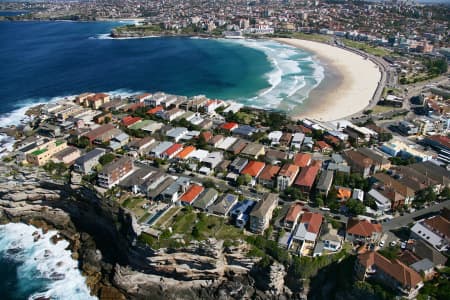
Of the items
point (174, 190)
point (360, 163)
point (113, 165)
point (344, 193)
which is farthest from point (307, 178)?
Result: point (113, 165)

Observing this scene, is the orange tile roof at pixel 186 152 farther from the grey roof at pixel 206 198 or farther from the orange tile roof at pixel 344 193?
the orange tile roof at pixel 344 193

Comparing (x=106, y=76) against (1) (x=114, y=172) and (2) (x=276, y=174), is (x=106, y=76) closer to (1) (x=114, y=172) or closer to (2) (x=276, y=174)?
(1) (x=114, y=172)

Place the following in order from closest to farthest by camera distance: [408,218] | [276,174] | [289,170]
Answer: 1. [408,218]
2. [289,170]
3. [276,174]

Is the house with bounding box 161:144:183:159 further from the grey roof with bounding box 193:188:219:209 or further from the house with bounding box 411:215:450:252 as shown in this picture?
the house with bounding box 411:215:450:252

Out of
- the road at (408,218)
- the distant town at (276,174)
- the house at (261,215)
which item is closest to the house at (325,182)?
the distant town at (276,174)

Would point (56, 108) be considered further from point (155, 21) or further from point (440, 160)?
point (155, 21)

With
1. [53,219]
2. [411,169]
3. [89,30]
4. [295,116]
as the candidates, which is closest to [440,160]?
[411,169]

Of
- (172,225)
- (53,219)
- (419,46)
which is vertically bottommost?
(53,219)
